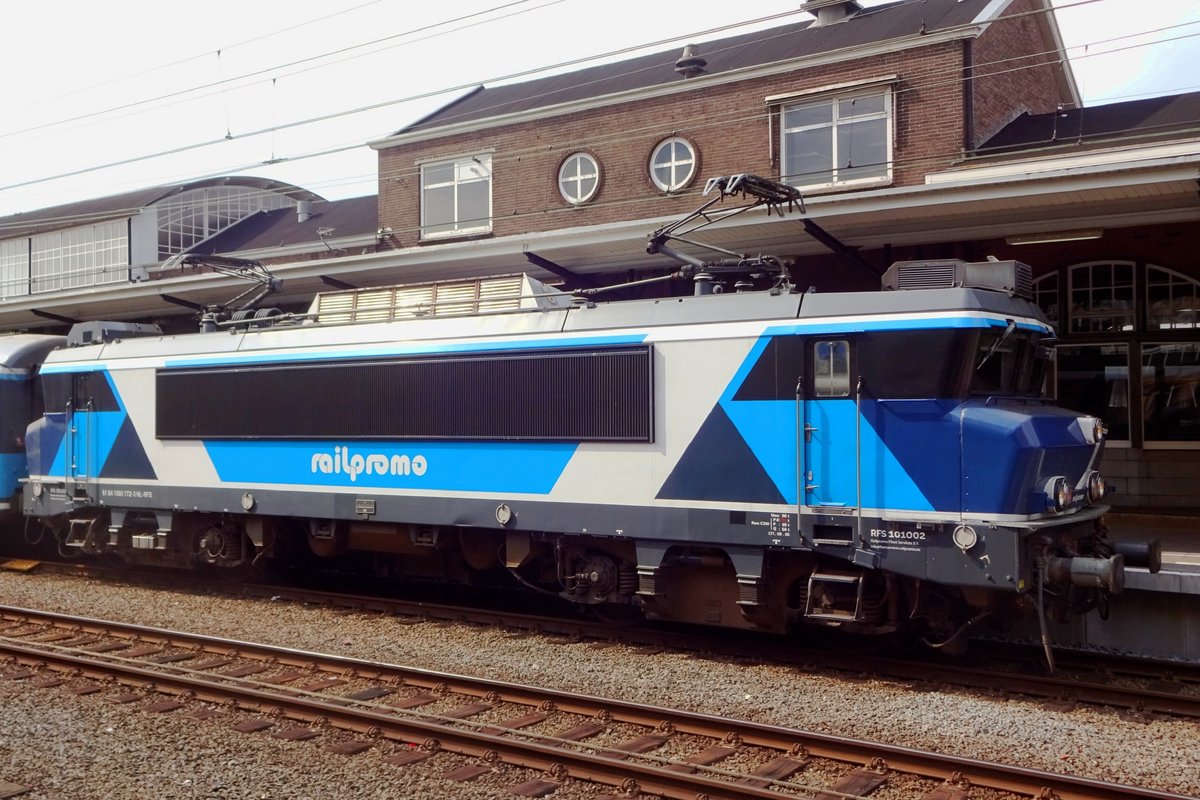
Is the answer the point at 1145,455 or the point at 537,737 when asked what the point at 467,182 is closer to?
the point at 1145,455

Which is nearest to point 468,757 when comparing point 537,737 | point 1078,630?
point 537,737

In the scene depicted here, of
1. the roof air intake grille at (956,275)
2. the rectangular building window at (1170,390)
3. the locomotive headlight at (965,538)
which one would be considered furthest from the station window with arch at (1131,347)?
the locomotive headlight at (965,538)

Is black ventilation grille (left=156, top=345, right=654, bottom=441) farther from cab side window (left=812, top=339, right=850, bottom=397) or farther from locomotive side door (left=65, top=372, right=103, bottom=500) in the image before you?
cab side window (left=812, top=339, right=850, bottom=397)

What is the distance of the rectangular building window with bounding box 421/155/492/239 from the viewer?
877 inches

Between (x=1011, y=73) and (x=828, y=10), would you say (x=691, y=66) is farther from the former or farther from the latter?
(x=1011, y=73)

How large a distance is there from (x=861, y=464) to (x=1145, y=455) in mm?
8493

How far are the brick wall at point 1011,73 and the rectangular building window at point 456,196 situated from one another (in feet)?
33.2

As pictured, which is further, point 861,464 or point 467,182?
point 467,182

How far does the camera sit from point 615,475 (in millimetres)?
10195

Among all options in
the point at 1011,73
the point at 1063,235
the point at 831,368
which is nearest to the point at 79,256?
the point at 1011,73

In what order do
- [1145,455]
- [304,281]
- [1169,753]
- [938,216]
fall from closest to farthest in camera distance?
1. [1169,753]
2. [938,216]
3. [1145,455]
4. [304,281]

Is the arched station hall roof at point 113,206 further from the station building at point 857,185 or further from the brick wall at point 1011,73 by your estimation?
the brick wall at point 1011,73

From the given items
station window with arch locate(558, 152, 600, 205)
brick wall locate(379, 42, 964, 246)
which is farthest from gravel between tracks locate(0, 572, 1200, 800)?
station window with arch locate(558, 152, 600, 205)

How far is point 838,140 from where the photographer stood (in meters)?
18.4
